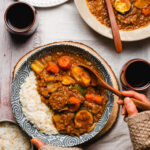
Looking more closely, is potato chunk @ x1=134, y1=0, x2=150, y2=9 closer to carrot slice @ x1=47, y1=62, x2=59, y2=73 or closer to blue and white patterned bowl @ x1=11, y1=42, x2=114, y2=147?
blue and white patterned bowl @ x1=11, y1=42, x2=114, y2=147

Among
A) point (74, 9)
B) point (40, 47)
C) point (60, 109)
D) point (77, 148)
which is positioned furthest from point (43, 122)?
point (74, 9)

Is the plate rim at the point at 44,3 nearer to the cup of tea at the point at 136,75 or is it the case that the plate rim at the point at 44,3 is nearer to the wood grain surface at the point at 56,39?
the wood grain surface at the point at 56,39

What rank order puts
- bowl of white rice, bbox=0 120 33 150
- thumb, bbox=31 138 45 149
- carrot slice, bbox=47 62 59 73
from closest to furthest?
thumb, bbox=31 138 45 149 < carrot slice, bbox=47 62 59 73 < bowl of white rice, bbox=0 120 33 150

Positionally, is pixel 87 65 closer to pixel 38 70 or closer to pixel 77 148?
pixel 38 70

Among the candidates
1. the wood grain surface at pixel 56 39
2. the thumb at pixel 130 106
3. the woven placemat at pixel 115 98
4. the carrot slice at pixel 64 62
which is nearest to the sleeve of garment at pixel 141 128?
the thumb at pixel 130 106

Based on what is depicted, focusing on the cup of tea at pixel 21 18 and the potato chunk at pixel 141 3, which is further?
the potato chunk at pixel 141 3

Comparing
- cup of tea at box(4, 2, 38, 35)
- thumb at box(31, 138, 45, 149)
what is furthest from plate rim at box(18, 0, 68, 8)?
thumb at box(31, 138, 45, 149)

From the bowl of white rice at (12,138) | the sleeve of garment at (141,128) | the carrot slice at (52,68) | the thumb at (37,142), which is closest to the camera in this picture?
the sleeve of garment at (141,128)

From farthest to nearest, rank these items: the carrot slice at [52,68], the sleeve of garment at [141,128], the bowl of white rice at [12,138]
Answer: the bowl of white rice at [12,138] → the carrot slice at [52,68] → the sleeve of garment at [141,128]
